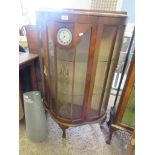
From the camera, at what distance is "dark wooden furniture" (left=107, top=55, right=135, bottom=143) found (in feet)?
3.92

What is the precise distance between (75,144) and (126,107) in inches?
23.5

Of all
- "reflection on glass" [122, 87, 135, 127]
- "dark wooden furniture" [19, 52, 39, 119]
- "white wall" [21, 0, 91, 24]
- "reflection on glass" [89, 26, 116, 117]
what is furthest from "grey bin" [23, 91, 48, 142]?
"white wall" [21, 0, 91, 24]

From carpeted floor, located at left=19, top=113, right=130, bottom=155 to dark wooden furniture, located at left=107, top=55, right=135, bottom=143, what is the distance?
0.34 feet

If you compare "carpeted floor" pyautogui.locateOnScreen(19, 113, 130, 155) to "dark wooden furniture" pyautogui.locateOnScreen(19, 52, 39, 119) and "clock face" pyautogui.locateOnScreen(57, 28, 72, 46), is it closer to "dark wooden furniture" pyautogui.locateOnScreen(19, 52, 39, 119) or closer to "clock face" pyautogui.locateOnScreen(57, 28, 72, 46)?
"dark wooden furniture" pyautogui.locateOnScreen(19, 52, 39, 119)

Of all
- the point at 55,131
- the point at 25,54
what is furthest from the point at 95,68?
the point at 55,131

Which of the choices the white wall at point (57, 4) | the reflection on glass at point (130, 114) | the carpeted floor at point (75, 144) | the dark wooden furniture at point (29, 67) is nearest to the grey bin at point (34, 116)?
the carpeted floor at point (75, 144)

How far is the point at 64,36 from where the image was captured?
3.38ft

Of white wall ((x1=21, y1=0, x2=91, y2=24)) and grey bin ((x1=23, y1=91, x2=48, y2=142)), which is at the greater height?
white wall ((x1=21, y1=0, x2=91, y2=24))

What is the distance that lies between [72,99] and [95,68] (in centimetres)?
35

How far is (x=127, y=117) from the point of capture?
4.53 ft

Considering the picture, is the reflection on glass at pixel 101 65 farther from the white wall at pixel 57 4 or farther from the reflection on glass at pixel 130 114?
the white wall at pixel 57 4

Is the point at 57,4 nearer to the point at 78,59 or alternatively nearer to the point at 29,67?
the point at 29,67

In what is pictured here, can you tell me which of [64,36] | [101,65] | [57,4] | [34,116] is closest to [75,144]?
[34,116]
